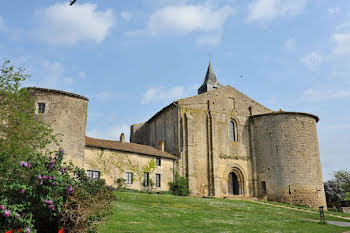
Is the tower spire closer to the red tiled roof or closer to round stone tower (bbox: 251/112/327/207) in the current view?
round stone tower (bbox: 251/112/327/207)

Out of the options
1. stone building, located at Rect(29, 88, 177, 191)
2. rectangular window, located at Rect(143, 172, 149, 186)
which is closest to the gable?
stone building, located at Rect(29, 88, 177, 191)

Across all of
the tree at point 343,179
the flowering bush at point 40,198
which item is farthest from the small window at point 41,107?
the tree at point 343,179

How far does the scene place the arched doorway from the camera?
118 ft

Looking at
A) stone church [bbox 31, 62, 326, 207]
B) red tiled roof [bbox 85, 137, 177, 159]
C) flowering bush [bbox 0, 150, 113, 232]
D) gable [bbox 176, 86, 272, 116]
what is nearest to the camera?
flowering bush [bbox 0, 150, 113, 232]

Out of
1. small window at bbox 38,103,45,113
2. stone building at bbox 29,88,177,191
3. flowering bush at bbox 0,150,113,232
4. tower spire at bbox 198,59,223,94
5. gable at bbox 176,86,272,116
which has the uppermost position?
tower spire at bbox 198,59,223,94

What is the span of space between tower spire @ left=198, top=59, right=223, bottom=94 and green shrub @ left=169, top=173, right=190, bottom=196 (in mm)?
27747

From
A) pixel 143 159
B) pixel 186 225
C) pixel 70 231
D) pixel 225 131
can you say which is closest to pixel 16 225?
pixel 70 231

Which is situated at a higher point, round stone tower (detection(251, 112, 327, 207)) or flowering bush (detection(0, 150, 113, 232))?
round stone tower (detection(251, 112, 327, 207))

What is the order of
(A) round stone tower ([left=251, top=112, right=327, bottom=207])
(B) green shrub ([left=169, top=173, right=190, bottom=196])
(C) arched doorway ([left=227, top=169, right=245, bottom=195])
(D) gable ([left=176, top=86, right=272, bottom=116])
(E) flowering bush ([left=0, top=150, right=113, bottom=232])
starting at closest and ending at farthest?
(E) flowering bush ([left=0, top=150, right=113, bottom=232])
(B) green shrub ([left=169, top=173, right=190, bottom=196])
(A) round stone tower ([left=251, top=112, right=327, bottom=207])
(D) gable ([left=176, top=86, right=272, bottom=116])
(C) arched doorway ([left=227, top=169, right=245, bottom=195])

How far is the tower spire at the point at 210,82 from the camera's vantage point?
57750 millimetres

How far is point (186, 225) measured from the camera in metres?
14.9

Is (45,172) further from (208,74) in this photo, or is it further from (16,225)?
(208,74)

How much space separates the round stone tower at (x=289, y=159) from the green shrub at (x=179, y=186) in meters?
9.27

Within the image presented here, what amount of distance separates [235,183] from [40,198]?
30.2 m
